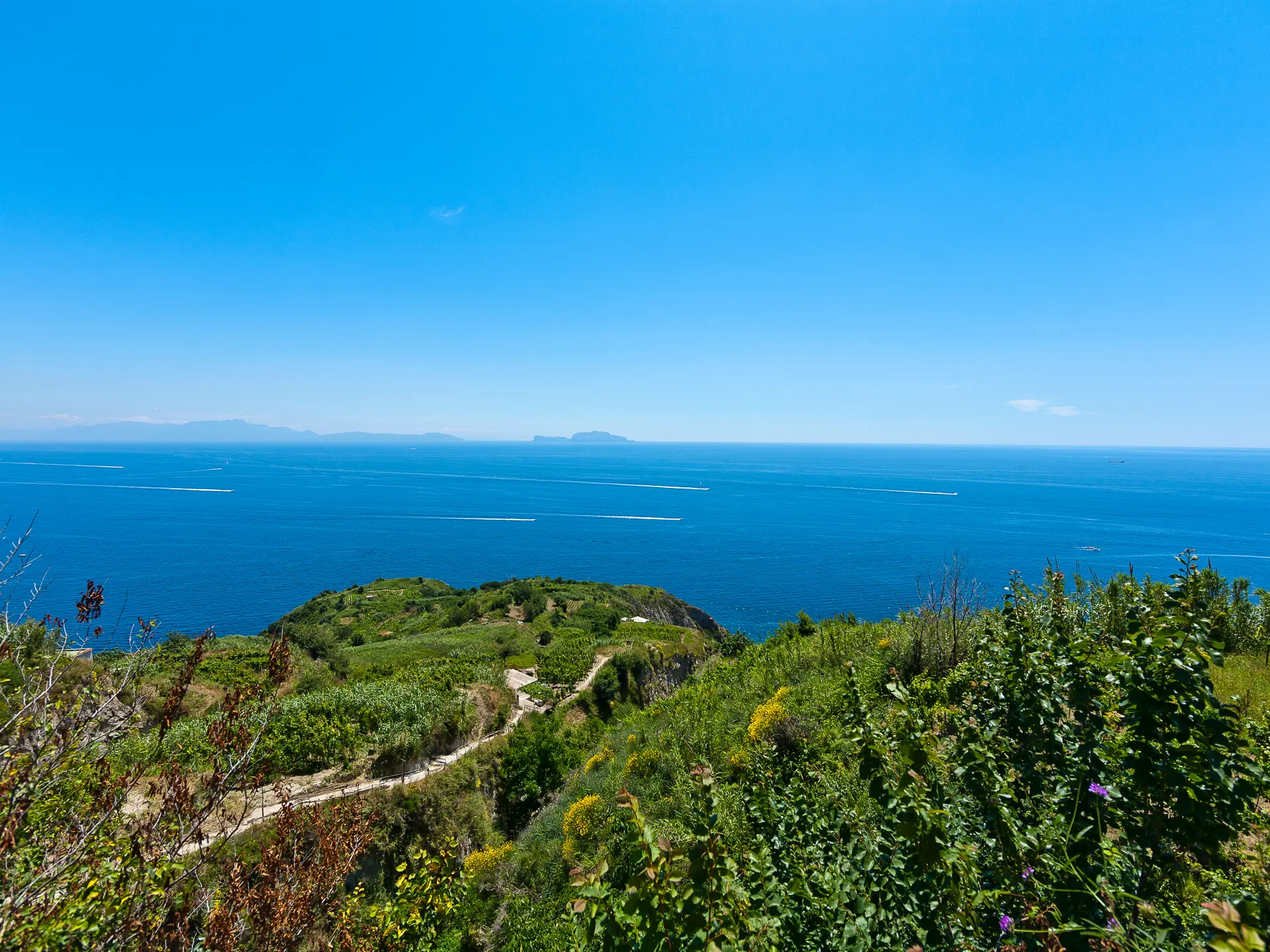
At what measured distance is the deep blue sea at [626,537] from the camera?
193 ft

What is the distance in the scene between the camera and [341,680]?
2162 centimetres

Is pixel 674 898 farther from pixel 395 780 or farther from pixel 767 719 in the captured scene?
pixel 395 780

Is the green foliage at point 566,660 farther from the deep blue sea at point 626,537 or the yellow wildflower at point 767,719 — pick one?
the deep blue sea at point 626,537

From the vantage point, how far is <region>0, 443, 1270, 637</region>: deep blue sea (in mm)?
58906

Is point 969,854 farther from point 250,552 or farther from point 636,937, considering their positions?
point 250,552

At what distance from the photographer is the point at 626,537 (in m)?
93.4

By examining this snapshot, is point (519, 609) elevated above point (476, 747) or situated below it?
below

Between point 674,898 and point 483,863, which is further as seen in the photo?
point 483,863

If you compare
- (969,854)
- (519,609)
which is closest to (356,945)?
(969,854)

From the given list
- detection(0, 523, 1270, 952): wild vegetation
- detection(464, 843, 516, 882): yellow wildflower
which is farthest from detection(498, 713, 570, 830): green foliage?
detection(0, 523, 1270, 952): wild vegetation

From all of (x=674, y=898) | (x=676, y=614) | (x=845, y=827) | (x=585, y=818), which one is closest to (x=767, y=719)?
(x=585, y=818)

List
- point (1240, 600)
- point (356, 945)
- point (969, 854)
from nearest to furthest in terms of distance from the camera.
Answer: point (969, 854) → point (356, 945) → point (1240, 600)

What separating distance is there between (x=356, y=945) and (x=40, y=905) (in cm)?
353

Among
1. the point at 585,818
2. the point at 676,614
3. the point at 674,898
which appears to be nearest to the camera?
the point at 674,898
